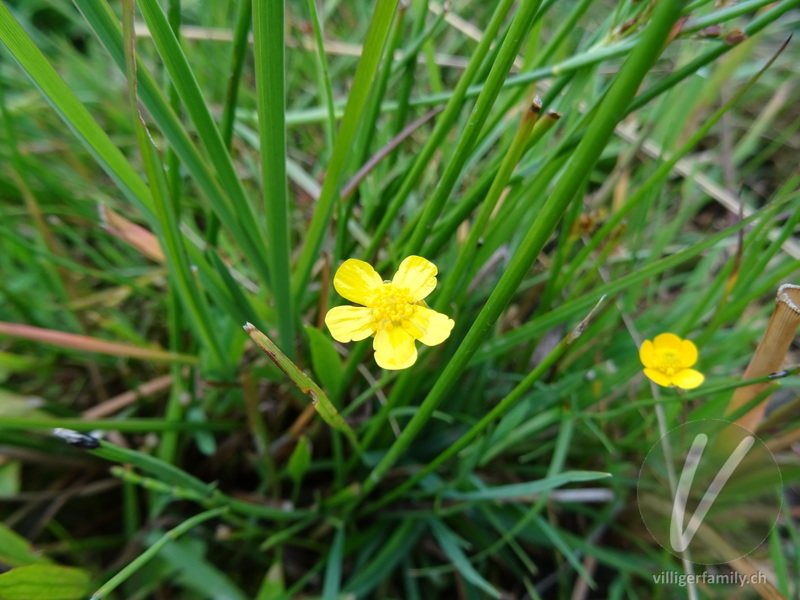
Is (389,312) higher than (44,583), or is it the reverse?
(389,312)

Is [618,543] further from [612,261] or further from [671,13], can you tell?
[671,13]

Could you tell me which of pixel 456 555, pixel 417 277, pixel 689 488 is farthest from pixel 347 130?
pixel 689 488

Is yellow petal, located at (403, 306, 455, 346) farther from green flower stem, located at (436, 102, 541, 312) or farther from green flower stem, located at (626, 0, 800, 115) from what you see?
green flower stem, located at (626, 0, 800, 115)

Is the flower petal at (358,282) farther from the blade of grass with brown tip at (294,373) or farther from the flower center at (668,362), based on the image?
the flower center at (668,362)

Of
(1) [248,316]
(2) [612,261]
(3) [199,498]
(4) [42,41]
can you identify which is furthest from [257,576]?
(4) [42,41]

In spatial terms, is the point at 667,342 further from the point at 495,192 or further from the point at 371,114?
the point at 371,114

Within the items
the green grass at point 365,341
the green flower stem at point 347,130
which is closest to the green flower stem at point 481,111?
the green grass at point 365,341

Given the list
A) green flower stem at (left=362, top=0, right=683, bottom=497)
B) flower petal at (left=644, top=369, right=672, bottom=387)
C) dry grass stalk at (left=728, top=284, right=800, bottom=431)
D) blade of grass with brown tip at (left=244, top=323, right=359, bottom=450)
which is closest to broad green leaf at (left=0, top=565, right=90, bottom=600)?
blade of grass with brown tip at (left=244, top=323, right=359, bottom=450)
